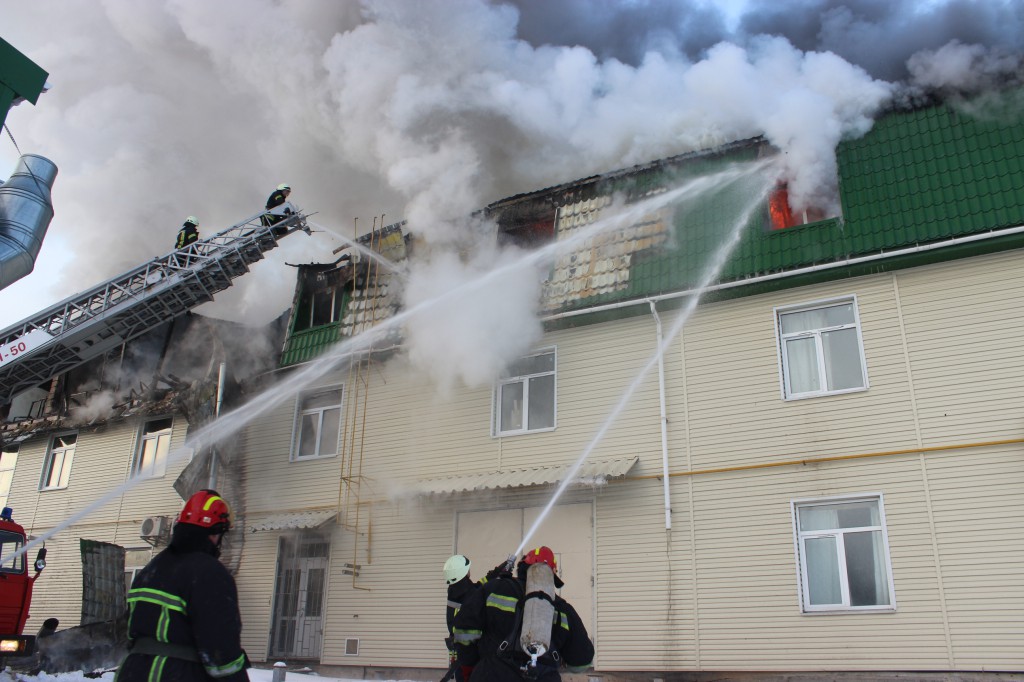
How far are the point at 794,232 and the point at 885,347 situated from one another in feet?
6.65

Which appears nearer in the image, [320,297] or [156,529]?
[156,529]

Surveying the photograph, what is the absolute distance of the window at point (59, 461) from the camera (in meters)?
19.2

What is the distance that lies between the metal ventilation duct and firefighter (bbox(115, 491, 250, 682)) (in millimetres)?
10448

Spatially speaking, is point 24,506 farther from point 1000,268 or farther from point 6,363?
point 1000,268

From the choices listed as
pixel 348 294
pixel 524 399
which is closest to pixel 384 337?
pixel 348 294

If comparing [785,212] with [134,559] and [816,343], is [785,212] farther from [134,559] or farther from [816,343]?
[134,559]

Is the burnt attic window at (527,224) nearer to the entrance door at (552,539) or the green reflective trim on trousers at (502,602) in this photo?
the entrance door at (552,539)

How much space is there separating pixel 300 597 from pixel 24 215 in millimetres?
7564

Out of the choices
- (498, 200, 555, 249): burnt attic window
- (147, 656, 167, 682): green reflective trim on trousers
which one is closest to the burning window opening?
(498, 200, 555, 249): burnt attic window

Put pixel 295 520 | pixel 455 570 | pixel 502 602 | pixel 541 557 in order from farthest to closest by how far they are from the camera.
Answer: pixel 295 520 → pixel 455 570 → pixel 541 557 → pixel 502 602

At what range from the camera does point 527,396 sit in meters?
14.1

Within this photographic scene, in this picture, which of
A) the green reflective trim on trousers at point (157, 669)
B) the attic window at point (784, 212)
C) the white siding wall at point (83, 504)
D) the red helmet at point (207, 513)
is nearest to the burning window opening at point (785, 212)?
the attic window at point (784, 212)

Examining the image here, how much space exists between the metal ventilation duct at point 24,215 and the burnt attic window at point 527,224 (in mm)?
7234

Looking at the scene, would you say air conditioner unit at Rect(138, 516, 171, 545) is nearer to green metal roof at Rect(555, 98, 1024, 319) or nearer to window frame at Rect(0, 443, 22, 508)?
window frame at Rect(0, 443, 22, 508)
